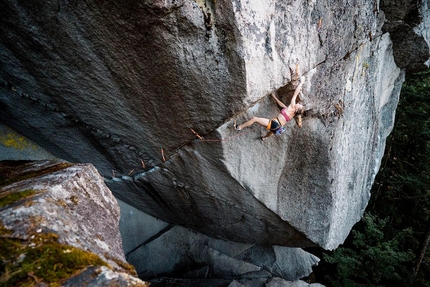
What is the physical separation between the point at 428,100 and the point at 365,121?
4.80m

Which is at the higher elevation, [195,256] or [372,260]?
[195,256]

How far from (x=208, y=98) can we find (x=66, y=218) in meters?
1.96

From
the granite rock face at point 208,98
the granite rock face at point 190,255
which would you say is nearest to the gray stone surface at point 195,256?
the granite rock face at point 190,255

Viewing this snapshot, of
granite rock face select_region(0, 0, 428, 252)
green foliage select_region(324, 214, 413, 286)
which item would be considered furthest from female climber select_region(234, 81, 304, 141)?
green foliage select_region(324, 214, 413, 286)

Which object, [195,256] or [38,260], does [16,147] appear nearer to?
[38,260]

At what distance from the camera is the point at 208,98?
339 cm

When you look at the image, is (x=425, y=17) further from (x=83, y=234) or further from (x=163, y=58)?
(x=83, y=234)

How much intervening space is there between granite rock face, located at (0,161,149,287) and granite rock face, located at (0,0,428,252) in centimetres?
122

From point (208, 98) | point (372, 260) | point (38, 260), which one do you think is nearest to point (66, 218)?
point (38, 260)

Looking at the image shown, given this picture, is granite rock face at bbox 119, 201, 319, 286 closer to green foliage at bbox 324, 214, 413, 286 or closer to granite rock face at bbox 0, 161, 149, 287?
green foliage at bbox 324, 214, 413, 286

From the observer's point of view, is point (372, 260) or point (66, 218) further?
point (372, 260)

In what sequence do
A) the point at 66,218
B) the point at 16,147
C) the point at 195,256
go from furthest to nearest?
the point at 195,256
the point at 16,147
the point at 66,218

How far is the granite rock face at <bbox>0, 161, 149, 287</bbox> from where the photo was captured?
1674 mm

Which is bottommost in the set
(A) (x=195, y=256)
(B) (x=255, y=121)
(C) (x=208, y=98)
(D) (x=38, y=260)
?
(A) (x=195, y=256)
